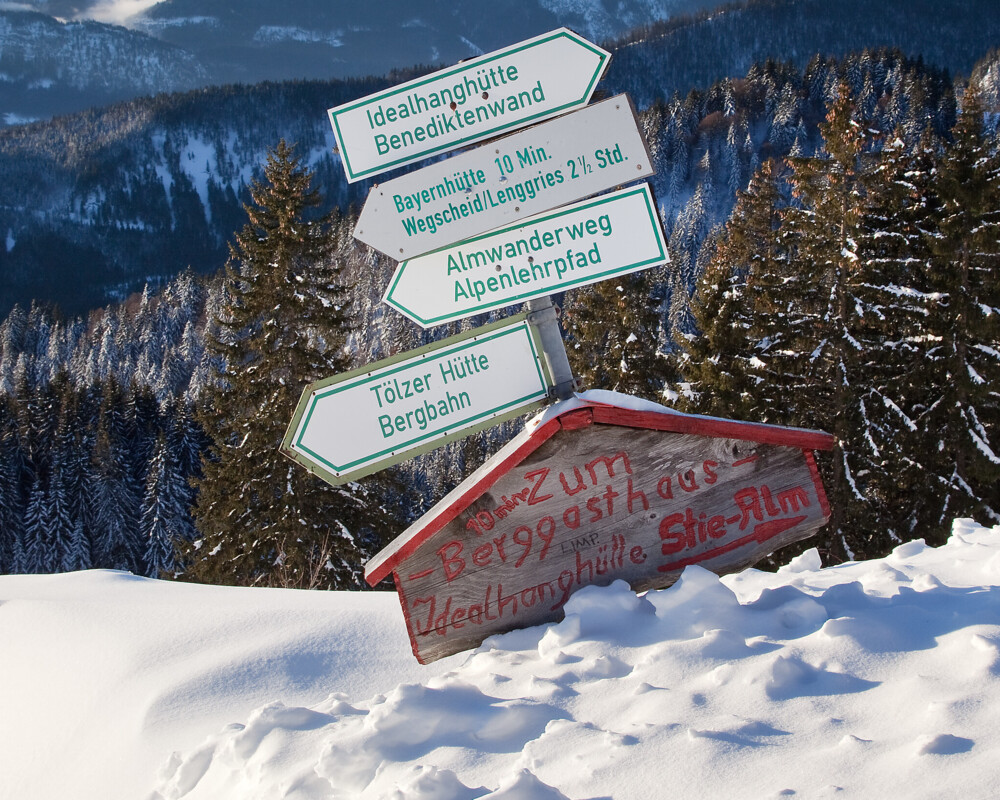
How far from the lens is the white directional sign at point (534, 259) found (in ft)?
11.1

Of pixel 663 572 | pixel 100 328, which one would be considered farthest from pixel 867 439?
pixel 100 328

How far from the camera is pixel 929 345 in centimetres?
1709

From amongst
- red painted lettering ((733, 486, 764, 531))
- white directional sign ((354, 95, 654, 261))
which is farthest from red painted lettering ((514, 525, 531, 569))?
white directional sign ((354, 95, 654, 261))

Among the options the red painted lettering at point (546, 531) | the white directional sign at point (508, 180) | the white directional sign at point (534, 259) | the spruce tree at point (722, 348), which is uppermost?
the white directional sign at point (508, 180)

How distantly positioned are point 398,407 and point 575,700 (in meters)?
1.49

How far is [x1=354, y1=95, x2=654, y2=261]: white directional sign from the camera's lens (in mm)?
3422

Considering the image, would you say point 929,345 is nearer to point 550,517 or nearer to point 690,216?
point 550,517

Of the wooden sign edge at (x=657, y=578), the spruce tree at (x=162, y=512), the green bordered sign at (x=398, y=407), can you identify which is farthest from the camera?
the spruce tree at (x=162, y=512)

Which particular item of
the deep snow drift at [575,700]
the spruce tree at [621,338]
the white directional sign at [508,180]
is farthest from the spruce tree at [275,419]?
the white directional sign at [508,180]

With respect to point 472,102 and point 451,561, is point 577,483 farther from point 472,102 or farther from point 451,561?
point 472,102

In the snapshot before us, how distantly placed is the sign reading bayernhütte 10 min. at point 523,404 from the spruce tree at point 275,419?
1230 centimetres

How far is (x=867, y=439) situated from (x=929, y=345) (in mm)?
2606

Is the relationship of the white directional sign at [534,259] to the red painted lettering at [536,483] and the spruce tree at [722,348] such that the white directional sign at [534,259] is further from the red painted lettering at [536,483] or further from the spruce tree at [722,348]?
the spruce tree at [722,348]

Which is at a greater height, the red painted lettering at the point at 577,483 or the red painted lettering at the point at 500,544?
the red painted lettering at the point at 577,483
